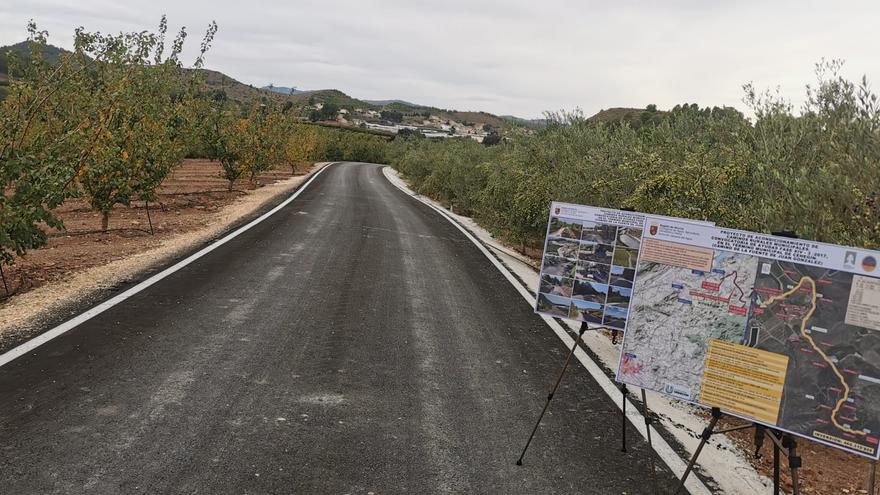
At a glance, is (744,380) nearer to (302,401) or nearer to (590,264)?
(590,264)

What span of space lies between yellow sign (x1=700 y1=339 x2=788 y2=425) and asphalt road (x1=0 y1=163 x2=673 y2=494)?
0.89 metres

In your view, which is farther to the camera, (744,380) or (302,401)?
(302,401)

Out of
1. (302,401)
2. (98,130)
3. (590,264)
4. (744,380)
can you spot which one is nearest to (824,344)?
(744,380)

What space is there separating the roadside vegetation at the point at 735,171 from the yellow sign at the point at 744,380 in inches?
86.2

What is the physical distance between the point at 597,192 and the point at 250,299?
7508 millimetres

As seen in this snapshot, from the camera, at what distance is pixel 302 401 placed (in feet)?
16.1

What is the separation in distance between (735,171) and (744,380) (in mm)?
4571

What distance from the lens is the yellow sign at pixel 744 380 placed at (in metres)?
3.53

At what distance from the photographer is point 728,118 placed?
9.27m

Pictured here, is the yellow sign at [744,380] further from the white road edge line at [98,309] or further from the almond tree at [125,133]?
the almond tree at [125,133]

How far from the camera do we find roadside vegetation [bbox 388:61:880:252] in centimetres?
516

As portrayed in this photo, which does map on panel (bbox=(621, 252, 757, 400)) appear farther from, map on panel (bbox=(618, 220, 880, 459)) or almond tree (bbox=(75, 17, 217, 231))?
almond tree (bbox=(75, 17, 217, 231))

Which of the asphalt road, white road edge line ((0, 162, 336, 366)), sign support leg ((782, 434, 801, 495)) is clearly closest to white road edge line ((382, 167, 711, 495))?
the asphalt road

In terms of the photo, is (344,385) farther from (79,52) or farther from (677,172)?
(79,52)
